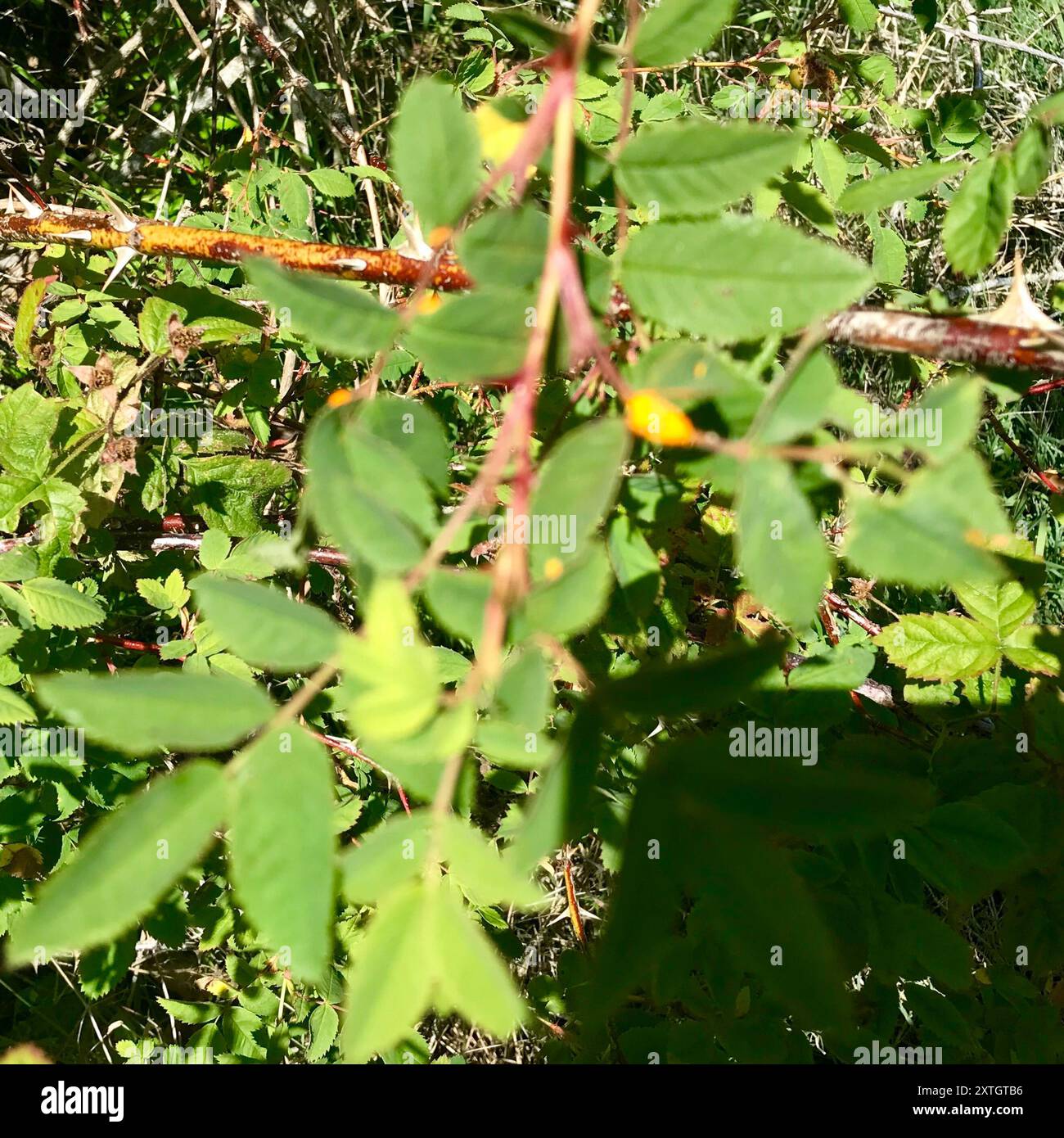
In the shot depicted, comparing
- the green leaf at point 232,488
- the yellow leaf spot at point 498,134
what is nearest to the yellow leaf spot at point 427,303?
the yellow leaf spot at point 498,134

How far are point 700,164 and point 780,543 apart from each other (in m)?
0.34

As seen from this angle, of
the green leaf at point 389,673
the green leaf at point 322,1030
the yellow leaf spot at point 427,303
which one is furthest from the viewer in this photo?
the green leaf at point 322,1030

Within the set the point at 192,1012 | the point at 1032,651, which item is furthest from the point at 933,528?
the point at 192,1012

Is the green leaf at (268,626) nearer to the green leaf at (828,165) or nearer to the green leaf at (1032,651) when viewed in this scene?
the green leaf at (1032,651)

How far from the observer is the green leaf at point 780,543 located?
65 centimetres

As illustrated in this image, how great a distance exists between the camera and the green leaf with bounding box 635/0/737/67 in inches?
34.1

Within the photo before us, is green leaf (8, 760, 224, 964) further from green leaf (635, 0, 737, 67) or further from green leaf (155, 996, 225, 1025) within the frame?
green leaf (155, 996, 225, 1025)

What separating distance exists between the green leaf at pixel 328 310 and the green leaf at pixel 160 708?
0.28m

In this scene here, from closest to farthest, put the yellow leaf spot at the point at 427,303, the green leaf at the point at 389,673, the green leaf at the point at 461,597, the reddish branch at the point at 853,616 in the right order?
the green leaf at the point at 389,673, the green leaf at the point at 461,597, the yellow leaf spot at the point at 427,303, the reddish branch at the point at 853,616

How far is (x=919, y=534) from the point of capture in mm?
612

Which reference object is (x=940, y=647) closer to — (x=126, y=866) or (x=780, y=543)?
(x=780, y=543)

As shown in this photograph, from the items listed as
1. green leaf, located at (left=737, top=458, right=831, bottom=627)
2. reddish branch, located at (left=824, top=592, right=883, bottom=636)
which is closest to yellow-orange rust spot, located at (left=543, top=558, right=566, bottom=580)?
green leaf, located at (left=737, top=458, right=831, bottom=627)

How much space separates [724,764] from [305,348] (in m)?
1.44
